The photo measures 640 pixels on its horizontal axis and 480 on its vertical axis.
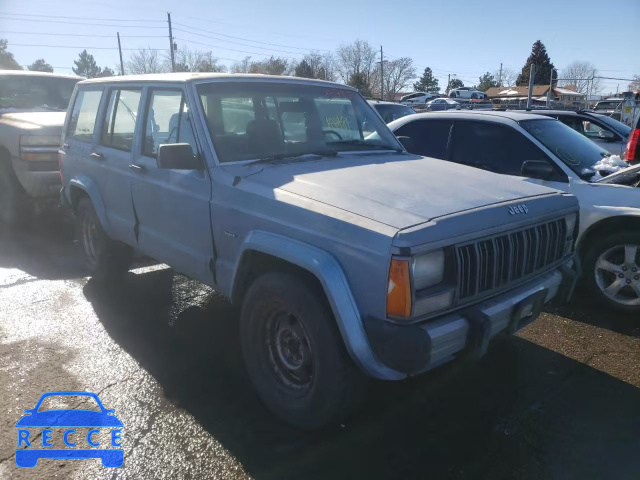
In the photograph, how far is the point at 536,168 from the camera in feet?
15.8

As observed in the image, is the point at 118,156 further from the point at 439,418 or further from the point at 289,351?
the point at 439,418

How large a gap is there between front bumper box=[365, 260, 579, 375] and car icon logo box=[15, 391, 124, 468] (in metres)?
1.58

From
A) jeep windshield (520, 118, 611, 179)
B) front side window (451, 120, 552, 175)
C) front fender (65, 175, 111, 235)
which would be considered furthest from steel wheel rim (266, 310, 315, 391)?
jeep windshield (520, 118, 611, 179)

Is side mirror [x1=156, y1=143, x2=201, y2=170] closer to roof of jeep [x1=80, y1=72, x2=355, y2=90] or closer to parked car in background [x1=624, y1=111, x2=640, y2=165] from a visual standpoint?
roof of jeep [x1=80, y1=72, x2=355, y2=90]

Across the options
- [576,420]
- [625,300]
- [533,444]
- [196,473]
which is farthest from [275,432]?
[625,300]

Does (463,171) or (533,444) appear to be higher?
(463,171)

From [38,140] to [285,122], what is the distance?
4667mm

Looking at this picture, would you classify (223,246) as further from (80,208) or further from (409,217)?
(80,208)

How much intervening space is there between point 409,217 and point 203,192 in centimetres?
156

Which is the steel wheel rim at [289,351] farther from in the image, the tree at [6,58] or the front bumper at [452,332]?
the tree at [6,58]

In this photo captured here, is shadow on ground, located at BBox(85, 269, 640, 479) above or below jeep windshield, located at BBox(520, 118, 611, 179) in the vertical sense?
below

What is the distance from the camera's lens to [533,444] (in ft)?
9.66

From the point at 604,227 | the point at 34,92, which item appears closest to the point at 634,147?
the point at 604,227

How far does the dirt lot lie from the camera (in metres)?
2.79
